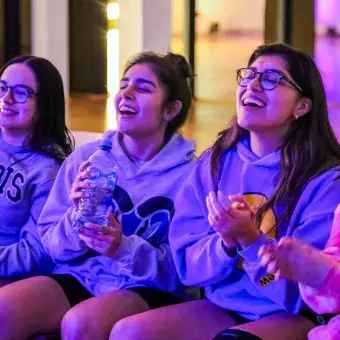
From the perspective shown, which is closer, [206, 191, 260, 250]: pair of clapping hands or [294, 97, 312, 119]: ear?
[206, 191, 260, 250]: pair of clapping hands

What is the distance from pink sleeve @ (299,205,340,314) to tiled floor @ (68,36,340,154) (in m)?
2.53

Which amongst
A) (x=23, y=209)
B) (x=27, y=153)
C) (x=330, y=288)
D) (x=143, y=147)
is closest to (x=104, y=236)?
(x=143, y=147)

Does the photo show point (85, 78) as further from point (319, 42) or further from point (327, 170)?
point (327, 170)

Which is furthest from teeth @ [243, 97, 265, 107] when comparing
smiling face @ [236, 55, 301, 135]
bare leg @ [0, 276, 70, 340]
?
bare leg @ [0, 276, 70, 340]

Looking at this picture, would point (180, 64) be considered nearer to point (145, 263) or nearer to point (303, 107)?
point (303, 107)

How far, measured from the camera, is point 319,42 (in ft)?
33.0

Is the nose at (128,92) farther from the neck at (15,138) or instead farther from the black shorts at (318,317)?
the black shorts at (318,317)

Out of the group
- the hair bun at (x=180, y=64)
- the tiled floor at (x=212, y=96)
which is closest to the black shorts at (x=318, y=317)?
the hair bun at (x=180, y=64)

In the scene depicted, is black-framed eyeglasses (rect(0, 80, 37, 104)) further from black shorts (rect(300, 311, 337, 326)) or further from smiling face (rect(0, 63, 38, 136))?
black shorts (rect(300, 311, 337, 326))

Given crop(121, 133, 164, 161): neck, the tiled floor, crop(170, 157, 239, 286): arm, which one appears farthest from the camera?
the tiled floor

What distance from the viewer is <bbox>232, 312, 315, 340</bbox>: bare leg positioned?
201 centimetres

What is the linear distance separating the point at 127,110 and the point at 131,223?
0.35m

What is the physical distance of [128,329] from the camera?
84.0 inches

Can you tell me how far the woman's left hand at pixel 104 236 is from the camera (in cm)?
228
